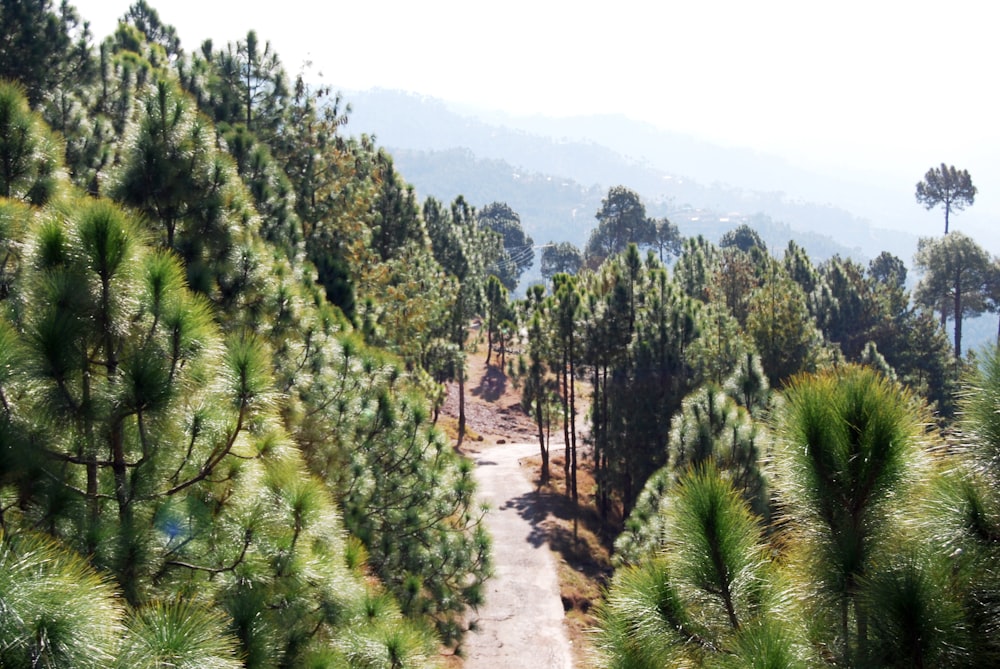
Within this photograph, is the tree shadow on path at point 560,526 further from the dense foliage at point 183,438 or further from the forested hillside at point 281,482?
the dense foliage at point 183,438

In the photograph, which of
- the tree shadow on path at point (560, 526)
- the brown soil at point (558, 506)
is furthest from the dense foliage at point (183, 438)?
the tree shadow on path at point (560, 526)

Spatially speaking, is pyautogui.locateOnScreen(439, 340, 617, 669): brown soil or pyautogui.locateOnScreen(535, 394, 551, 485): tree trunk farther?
pyautogui.locateOnScreen(535, 394, 551, 485): tree trunk

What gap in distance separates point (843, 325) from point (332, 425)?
39.3 m

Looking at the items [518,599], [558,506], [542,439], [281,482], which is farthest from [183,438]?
[542,439]

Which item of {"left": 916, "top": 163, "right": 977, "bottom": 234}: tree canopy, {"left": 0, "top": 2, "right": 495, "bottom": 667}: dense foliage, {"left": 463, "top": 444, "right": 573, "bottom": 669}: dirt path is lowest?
{"left": 463, "top": 444, "right": 573, "bottom": 669}: dirt path

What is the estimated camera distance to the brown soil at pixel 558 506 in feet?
53.0

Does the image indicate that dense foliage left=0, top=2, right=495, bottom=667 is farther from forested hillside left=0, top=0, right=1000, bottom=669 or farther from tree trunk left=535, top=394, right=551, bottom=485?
tree trunk left=535, top=394, right=551, bottom=485

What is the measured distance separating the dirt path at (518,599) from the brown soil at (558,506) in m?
0.26

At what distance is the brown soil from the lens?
16.2m

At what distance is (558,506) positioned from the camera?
23062 millimetres

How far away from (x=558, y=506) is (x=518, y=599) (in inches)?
304

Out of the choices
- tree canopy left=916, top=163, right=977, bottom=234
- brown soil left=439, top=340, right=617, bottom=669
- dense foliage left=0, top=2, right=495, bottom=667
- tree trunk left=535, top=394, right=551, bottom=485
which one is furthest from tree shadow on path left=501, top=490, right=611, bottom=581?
tree canopy left=916, top=163, right=977, bottom=234

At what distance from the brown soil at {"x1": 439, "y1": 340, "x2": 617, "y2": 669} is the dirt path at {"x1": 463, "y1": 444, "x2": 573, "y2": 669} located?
258 millimetres

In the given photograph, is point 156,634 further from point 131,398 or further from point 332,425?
point 332,425
